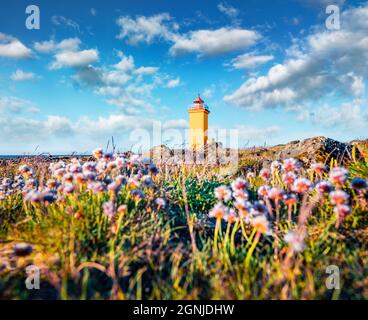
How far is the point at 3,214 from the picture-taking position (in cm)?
504

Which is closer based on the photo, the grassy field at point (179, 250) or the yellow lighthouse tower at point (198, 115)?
the grassy field at point (179, 250)

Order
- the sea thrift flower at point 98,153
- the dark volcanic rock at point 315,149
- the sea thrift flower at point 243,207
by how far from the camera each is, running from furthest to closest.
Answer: the dark volcanic rock at point 315,149, the sea thrift flower at point 98,153, the sea thrift flower at point 243,207

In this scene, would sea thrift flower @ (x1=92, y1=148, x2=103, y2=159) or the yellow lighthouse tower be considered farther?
the yellow lighthouse tower

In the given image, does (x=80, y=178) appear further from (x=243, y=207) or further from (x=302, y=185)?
(x=302, y=185)

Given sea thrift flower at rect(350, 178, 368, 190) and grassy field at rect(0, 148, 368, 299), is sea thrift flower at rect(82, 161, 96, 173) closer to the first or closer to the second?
grassy field at rect(0, 148, 368, 299)

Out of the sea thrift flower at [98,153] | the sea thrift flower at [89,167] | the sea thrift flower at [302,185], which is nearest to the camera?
the sea thrift flower at [302,185]

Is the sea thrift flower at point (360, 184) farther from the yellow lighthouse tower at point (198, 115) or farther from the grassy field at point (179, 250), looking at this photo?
the yellow lighthouse tower at point (198, 115)

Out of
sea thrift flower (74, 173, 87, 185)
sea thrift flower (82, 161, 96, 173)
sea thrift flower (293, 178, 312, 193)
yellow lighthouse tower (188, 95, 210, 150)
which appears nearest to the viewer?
sea thrift flower (293, 178, 312, 193)

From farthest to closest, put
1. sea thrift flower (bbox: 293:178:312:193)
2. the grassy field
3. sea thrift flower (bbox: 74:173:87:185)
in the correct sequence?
sea thrift flower (bbox: 74:173:87:185), sea thrift flower (bbox: 293:178:312:193), the grassy field

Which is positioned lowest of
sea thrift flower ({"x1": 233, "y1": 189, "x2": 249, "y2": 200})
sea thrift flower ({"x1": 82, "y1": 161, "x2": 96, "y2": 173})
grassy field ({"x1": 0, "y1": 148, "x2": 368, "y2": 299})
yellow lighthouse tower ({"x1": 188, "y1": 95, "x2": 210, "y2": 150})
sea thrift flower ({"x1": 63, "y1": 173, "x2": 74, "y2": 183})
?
grassy field ({"x1": 0, "y1": 148, "x2": 368, "y2": 299})

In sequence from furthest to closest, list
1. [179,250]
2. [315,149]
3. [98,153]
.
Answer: [315,149], [98,153], [179,250]

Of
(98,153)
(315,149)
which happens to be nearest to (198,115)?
(315,149)

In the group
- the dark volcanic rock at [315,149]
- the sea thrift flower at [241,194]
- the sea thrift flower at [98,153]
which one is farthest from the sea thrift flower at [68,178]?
the dark volcanic rock at [315,149]

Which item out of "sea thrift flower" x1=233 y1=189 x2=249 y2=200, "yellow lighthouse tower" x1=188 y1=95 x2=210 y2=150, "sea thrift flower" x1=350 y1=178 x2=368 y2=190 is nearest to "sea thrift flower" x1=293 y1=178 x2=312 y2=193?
"sea thrift flower" x1=350 y1=178 x2=368 y2=190
